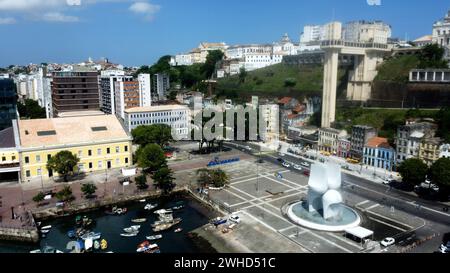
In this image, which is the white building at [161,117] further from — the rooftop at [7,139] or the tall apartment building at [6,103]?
the rooftop at [7,139]

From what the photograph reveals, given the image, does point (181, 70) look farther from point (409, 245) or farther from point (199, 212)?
point (409, 245)

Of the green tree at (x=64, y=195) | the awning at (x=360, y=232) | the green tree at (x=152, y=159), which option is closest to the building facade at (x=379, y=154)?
the awning at (x=360, y=232)

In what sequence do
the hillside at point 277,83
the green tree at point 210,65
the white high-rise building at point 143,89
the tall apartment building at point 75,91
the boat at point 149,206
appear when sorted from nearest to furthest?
1. the boat at point 149,206
2. the tall apartment building at point 75,91
3. the white high-rise building at point 143,89
4. the hillside at point 277,83
5. the green tree at point 210,65

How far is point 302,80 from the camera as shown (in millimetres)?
78500

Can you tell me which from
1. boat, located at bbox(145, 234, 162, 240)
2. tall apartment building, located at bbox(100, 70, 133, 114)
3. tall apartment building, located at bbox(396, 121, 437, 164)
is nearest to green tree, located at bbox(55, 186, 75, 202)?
boat, located at bbox(145, 234, 162, 240)

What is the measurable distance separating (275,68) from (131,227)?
70.1 meters

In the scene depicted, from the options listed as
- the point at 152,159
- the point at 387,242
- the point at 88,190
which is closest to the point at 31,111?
the point at 152,159

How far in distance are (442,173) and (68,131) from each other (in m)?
37.1

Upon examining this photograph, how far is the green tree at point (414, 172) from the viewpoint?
109 ft

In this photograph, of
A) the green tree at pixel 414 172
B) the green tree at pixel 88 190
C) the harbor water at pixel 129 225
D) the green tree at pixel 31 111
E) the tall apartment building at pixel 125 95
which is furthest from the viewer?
the green tree at pixel 31 111

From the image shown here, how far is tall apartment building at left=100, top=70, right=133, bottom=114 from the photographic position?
216 feet

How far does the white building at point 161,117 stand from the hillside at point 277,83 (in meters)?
24.4

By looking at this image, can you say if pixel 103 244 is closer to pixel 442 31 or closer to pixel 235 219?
pixel 235 219
